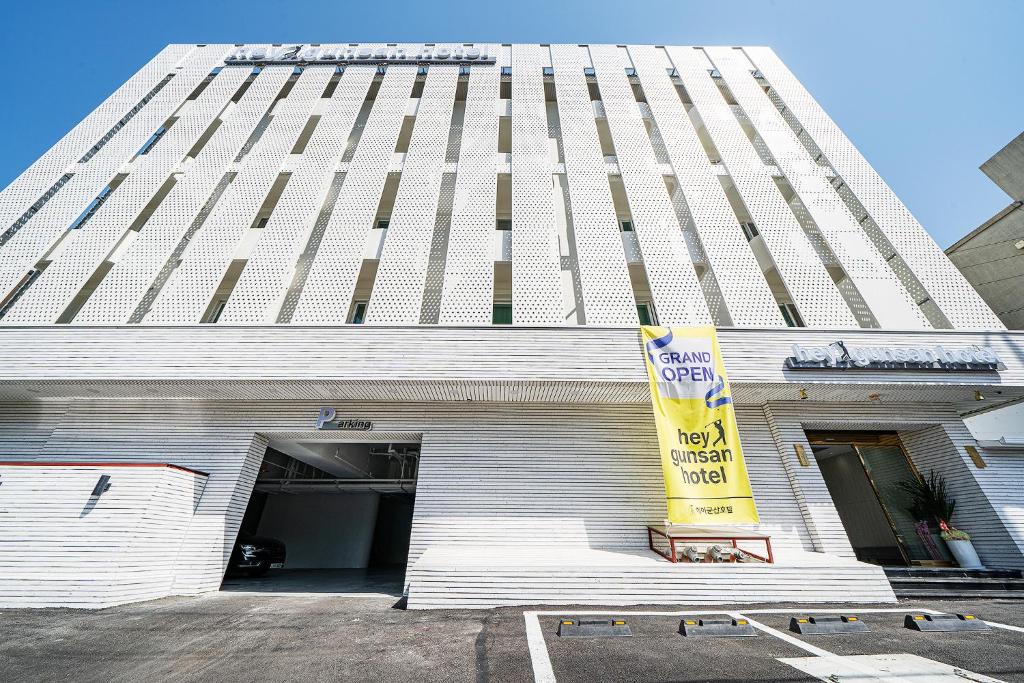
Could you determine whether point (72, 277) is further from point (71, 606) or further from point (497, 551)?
point (497, 551)

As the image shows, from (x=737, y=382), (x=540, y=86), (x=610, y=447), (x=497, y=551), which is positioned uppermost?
(x=540, y=86)

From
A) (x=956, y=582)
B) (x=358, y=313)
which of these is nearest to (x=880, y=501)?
(x=956, y=582)

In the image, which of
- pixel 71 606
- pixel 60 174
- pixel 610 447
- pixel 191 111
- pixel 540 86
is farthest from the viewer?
pixel 540 86

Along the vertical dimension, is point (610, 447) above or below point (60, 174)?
below

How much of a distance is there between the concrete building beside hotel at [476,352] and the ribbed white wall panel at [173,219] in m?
0.08

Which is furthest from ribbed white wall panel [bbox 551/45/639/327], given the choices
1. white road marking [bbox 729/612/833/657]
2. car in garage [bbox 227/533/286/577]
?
car in garage [bbox 227/533/286/577]

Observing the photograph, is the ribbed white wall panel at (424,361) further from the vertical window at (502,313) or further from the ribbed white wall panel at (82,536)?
the vertical window at (502,313)

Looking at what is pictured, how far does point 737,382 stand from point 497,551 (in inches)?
238

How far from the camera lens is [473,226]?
398 inches

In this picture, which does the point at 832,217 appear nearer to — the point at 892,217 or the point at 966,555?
the point at 892,217

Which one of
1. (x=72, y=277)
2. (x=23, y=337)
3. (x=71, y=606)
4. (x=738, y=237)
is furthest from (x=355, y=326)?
(x=738, y=237)

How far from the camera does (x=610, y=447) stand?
869cm

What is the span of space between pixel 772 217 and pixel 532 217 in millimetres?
6745

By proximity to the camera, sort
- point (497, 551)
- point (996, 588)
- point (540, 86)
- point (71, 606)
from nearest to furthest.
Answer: point (71, 606)
point (996, 588)
point (497, 551)
point (540, 86)
